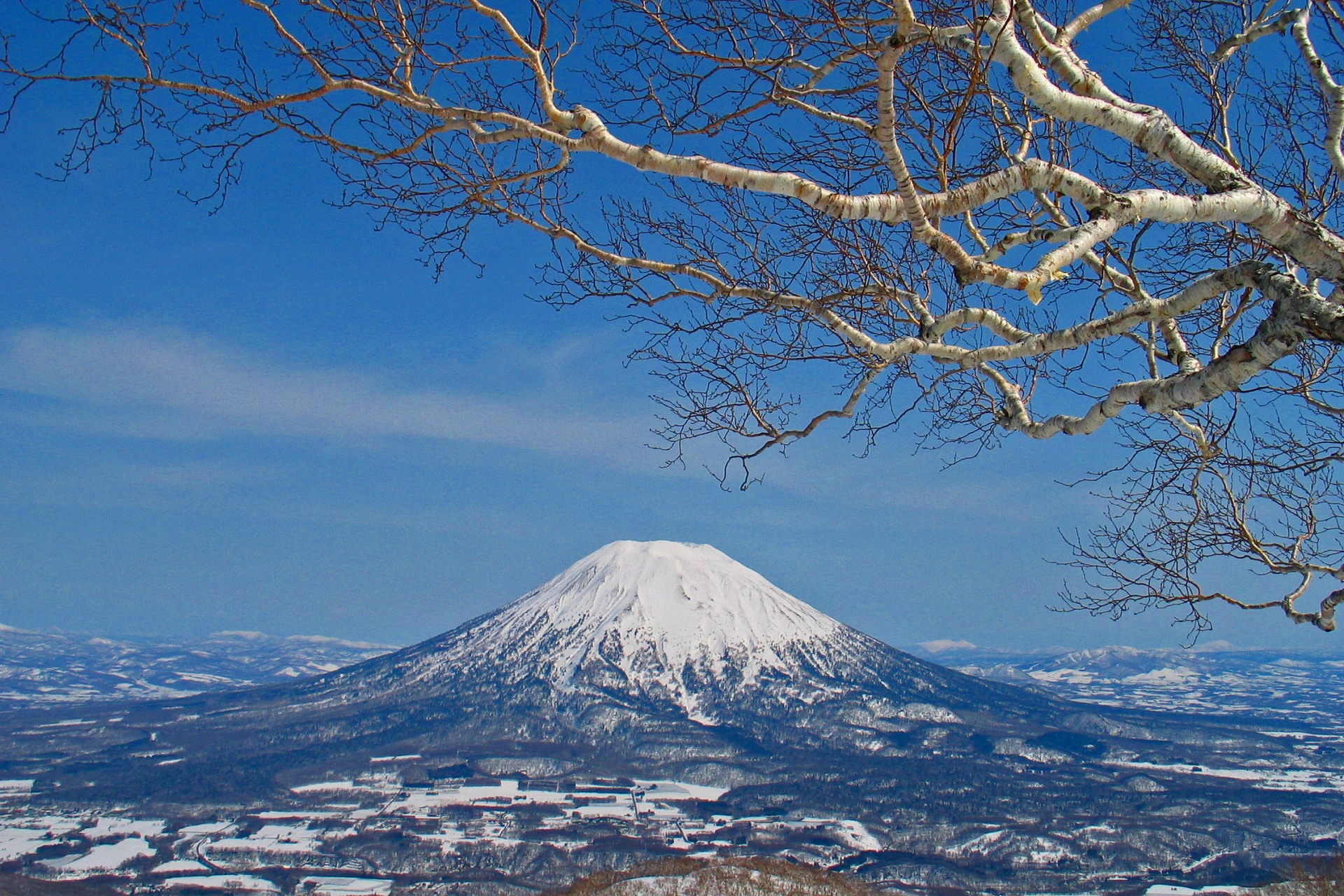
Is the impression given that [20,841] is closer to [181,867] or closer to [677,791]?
[181,867]

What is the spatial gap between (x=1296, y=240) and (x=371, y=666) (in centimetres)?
15895

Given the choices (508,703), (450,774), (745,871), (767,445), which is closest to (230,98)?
(767,445)

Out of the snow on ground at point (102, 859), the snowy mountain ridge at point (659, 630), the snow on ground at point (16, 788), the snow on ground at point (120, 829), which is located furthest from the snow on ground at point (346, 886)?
the snowy mountain ridge at point (659, 630)

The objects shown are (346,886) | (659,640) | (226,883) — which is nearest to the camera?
(226,883)

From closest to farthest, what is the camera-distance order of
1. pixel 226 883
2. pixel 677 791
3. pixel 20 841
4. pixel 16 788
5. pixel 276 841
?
pixel 226 883, pixel 20 841, pixel 276 841, pixel 16 788, pixel 677 791

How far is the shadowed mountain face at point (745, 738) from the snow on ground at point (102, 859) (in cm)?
1699

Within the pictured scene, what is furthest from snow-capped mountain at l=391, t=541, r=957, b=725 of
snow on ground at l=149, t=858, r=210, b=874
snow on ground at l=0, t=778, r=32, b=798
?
snow on ground at l=149, t=858, r=210, b=874

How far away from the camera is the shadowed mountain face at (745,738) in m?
69.2

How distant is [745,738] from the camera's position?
4503 inches

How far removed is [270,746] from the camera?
346 ft

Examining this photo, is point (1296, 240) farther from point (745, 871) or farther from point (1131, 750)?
point (1131, 750)

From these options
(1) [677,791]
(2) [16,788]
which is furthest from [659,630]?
(2) [16,788]

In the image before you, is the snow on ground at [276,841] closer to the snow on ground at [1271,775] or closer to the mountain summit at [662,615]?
the mountain summit at [662,615]

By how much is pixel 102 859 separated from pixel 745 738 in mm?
76470
